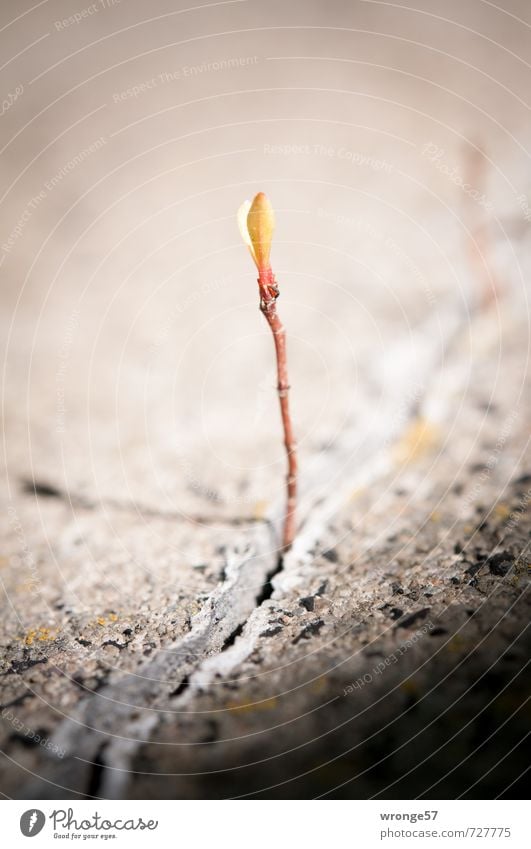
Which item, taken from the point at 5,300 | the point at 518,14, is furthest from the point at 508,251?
the point at 5,300

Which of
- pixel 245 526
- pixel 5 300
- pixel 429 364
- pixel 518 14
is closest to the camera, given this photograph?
pixel 245 526

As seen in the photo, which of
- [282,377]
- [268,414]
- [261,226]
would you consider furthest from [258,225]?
[268,414]

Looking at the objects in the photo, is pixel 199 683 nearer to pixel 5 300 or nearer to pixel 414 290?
pixel 414 290

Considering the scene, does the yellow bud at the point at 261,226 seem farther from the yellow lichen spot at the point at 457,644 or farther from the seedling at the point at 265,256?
the yellow lichen spot at the point at 457,644

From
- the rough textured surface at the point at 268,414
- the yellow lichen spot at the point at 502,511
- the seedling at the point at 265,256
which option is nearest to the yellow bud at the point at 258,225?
the seedling at the point at 265,256

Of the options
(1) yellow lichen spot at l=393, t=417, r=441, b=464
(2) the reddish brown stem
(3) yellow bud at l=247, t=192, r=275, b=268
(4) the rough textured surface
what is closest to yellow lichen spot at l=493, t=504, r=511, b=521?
(4) the rough textured surface

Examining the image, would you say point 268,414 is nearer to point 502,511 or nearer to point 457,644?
point 502,511
